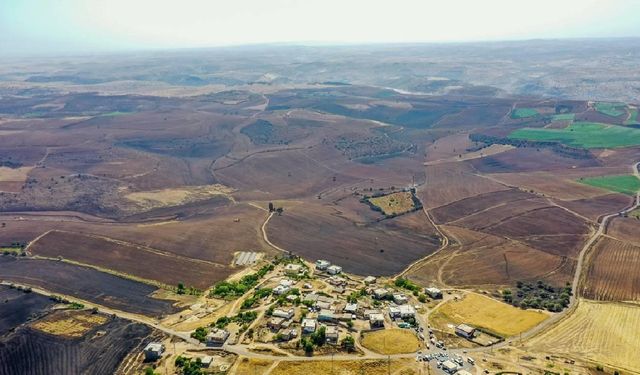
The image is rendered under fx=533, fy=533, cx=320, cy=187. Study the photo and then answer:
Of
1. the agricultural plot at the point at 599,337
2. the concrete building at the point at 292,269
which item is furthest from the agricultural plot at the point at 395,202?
the agricultural plot at the point at 599,337

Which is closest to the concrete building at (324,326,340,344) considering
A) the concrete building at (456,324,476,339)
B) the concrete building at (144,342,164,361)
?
the concrete building at (456,324,476,339)

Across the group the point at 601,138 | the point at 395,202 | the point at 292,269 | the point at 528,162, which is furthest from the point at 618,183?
the point at 292,269

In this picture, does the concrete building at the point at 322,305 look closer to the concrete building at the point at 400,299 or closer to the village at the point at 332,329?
the village at the point at 332,329

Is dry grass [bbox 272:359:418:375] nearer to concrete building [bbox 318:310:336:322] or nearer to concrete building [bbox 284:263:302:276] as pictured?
concrete building [bbox 318:310:336:322]

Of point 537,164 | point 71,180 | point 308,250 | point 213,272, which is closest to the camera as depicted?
point 213,272

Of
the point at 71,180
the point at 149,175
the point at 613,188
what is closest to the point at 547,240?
the point at 613,188

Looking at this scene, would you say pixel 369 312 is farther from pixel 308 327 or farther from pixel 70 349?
pixel 70 349

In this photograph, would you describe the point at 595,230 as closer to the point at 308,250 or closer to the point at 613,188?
the point at 613,188
